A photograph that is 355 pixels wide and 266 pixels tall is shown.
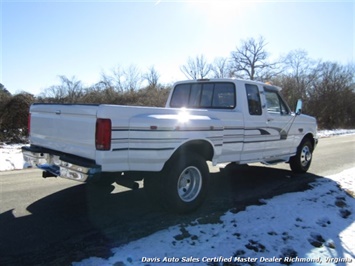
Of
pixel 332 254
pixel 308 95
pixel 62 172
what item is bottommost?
pixel 332 254

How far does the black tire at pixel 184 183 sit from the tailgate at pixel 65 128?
1133mm

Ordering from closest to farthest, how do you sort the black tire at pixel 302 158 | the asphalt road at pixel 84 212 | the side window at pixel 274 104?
the asphalt road at pixel 84 212 → the side window at pixel 274 104 → the black tire at pixel 302 158

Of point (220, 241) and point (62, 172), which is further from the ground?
point (62, 172)

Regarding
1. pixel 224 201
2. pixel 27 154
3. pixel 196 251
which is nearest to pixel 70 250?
pixel 196 251

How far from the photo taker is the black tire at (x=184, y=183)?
4410 millimetres

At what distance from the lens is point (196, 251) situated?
11.4 feet

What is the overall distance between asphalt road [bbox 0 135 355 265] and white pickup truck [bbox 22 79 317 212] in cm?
51

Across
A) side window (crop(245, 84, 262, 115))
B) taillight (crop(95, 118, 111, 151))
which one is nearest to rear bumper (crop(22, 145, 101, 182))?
taillight (crop(95, 118, 111, 151))

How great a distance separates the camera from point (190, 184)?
4.88 metres

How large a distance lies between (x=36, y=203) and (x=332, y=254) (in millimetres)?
4330

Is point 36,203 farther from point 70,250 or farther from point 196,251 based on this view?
point 196,251

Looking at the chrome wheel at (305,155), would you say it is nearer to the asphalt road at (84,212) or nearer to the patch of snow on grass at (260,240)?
the asphalt road at (84,212)

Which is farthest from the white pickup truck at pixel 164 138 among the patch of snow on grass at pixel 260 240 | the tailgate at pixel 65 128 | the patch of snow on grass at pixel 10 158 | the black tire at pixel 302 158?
the patch of snow on grass at pixel 10 158

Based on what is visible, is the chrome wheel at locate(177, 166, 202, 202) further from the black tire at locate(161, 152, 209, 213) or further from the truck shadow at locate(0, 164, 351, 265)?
the truck shadow at locate(0, 164, 351, 265)
